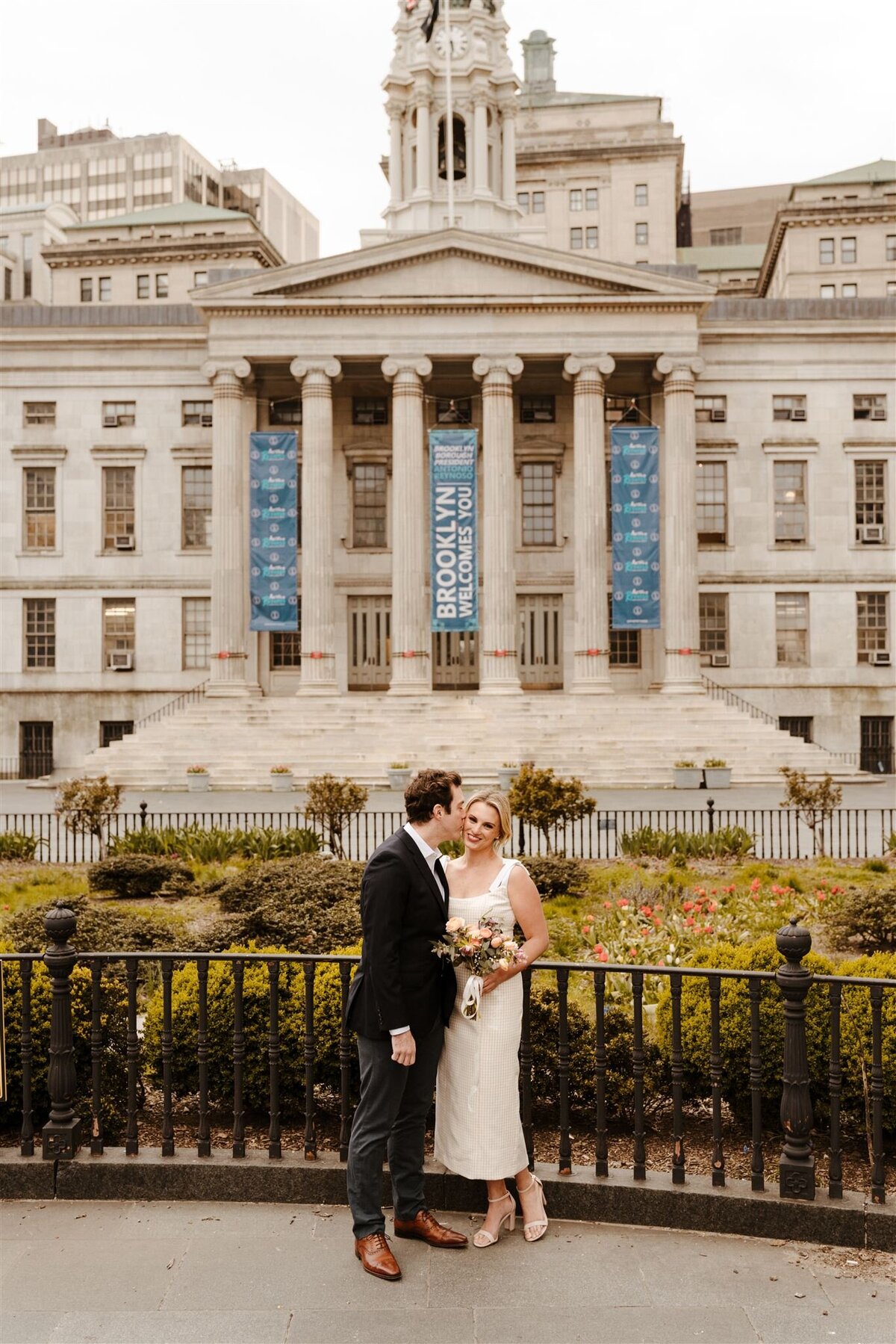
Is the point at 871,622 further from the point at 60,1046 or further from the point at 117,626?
the point at 60,1046

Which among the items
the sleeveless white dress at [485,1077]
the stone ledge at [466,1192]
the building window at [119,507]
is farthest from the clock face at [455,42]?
the stone ledge at [466,1192]

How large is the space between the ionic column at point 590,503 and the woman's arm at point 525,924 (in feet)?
117

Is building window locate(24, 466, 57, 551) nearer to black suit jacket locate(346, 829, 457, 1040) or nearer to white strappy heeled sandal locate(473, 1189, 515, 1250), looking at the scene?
black suit jacket locate(346, 829, 457, 1040)

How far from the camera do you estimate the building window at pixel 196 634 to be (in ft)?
149

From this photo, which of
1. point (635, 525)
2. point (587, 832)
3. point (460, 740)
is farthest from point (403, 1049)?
point (635, 525)

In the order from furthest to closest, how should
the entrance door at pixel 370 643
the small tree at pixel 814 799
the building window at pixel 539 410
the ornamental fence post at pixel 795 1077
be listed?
the building window at pixel 539 410 → the entrance door at pixel 370 643 → the small tree at pixel 814 799 → the ornamental fence post at pixel 795 1077

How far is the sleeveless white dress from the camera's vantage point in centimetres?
581

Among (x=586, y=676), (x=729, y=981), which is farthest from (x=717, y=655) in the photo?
(x=729, y=981)

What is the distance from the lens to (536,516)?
46.1 m

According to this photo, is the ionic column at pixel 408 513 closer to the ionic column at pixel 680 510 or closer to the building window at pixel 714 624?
the ionic column at pixel 680 510

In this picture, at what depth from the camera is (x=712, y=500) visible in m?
45.7

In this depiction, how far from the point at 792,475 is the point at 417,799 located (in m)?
43.2

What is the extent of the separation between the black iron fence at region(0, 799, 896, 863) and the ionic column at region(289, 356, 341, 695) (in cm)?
1666


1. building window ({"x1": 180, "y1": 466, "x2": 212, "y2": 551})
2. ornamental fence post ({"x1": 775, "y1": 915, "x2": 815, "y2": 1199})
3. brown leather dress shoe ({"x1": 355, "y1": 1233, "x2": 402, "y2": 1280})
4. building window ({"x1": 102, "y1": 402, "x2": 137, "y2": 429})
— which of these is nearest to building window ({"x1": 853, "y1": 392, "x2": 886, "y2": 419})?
building window ({"x1": 180, "y1": 466, "x2": 212, "y2": 551})
